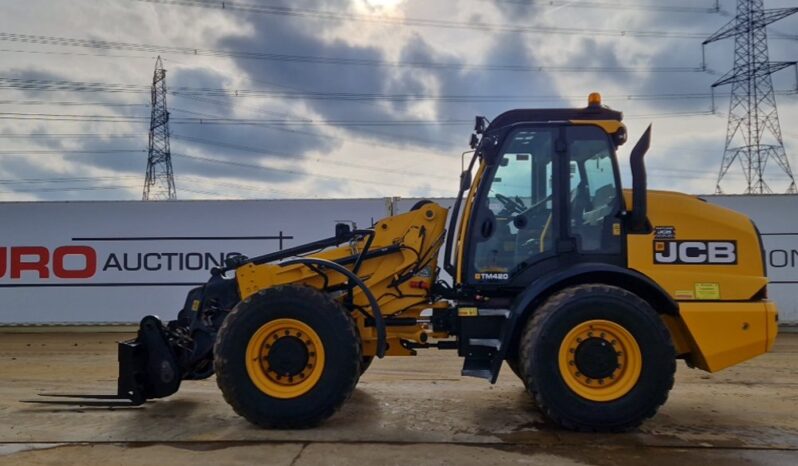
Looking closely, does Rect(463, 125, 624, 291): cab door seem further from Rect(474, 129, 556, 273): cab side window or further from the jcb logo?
the jcb logo

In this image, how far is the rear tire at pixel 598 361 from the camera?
16.6 ft

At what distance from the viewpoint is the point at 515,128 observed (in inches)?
220

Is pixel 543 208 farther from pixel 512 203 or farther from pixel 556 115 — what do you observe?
pixel 556 115

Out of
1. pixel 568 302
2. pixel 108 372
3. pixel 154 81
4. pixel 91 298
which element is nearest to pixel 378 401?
pixel 568 302

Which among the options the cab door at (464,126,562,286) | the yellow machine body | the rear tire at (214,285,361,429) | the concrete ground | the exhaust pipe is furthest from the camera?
the yellow machine body

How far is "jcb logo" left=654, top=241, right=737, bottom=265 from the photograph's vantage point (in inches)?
213

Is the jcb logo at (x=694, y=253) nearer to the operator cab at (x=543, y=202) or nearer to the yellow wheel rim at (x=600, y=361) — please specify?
the operator cab at (x=543, y=202)

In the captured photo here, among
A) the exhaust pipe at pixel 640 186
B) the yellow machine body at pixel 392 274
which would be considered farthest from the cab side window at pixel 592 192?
the yellow machine body at pixel 392 274

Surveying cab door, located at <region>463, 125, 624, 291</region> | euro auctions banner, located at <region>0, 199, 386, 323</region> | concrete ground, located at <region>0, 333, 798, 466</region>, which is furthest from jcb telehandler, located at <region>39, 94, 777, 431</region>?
euro auctions banner, located at <region>0, 199, 386, 323</region>

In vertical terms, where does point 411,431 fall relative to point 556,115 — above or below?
below

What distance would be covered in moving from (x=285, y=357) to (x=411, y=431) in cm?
120

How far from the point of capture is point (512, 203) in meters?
5.66

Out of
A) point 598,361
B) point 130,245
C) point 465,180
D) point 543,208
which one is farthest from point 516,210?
point 130,245

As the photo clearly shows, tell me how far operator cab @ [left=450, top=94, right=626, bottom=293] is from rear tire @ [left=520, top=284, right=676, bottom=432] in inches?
19.1
